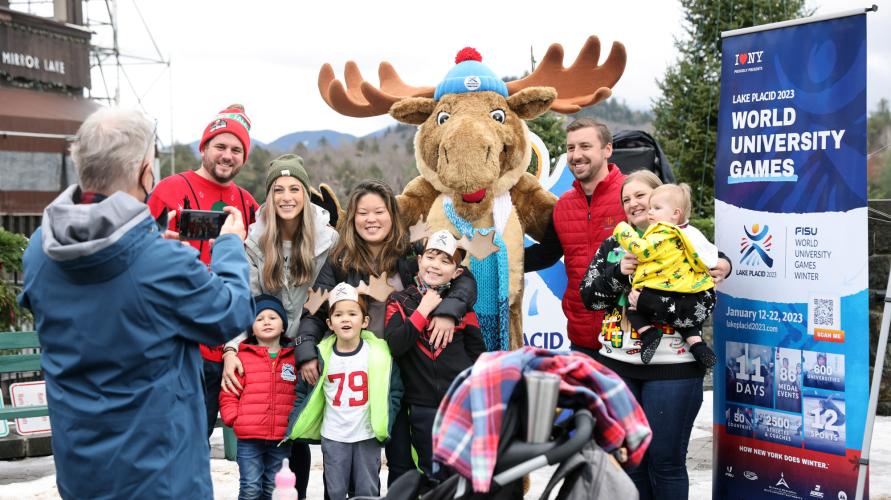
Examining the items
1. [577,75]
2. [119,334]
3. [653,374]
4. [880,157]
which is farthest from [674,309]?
[880,157]

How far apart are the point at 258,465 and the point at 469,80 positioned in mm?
2231

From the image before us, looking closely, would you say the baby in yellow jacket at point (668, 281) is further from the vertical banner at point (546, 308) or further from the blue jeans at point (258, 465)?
the vertical banner at point (546, 308)

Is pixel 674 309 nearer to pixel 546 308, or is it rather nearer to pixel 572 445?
pixel 572 445

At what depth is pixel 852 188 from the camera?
150 inches

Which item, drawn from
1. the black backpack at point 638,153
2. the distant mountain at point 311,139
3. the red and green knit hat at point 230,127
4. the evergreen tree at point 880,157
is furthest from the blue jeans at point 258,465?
the distant mountain at point 311,139

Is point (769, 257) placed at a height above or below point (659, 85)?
below

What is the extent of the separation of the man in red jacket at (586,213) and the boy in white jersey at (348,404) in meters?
0.96

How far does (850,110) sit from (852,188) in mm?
337

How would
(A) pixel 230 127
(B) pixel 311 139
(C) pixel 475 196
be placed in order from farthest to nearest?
1. (B) pixel 311 139
2. (C) pixel 475 196
3. (A) pixel 230 127

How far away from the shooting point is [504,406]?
7.74ft

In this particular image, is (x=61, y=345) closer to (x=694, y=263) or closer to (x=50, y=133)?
(x=694, y=263)

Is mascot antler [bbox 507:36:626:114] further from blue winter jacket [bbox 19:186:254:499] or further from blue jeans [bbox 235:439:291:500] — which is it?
blue winter jacket [bbox 19:186:254:499]

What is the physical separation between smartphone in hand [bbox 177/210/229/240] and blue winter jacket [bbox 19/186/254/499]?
0.90 feet

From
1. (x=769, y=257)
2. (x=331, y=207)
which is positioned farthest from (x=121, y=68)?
(x=769, y=257)
